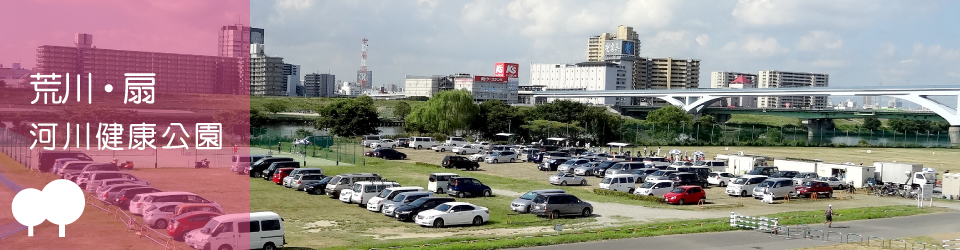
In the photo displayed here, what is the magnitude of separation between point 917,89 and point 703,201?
9323cm

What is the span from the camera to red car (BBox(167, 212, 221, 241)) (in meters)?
20.0

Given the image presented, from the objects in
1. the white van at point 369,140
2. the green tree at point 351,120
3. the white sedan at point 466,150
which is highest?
the green tree at point 351,120

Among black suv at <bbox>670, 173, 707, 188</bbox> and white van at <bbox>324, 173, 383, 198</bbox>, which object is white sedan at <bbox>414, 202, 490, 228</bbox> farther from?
black suv at <bbox>670, 173, 707, 188</bbox>

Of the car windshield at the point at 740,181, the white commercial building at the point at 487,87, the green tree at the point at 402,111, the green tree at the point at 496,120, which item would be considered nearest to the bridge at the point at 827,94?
the white commercial building at the point at 487,87

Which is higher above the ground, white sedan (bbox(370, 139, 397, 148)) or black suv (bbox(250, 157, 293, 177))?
white sedan (bbox(370, 139, 397, 148))

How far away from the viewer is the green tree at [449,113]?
8225 cm

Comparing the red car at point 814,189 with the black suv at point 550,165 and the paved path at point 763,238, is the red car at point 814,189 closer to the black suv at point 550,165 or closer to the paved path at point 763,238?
the paved path at point 763,238

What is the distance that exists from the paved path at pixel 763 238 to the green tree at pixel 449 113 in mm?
56304

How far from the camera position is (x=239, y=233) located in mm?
18531

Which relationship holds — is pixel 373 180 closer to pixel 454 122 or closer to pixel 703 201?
pixel 703 201

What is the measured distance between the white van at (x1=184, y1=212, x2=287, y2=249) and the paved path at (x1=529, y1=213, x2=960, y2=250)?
277 inches

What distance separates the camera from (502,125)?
82438 millimetres

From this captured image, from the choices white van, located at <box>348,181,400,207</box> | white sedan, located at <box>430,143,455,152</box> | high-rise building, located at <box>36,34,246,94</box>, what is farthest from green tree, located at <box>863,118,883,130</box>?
white van, located at <box>348,181,400,207</box>

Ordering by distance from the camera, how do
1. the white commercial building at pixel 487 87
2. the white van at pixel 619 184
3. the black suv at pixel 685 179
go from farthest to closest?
the white commercial building at pixel 487 87
the black suv at pixel 685 179
the white van at pixel 619 184
